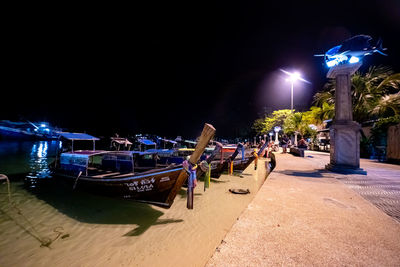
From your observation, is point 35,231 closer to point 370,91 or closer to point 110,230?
point 110,230

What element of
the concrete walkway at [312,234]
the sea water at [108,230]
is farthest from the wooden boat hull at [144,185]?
the concrete walkway at [312,234]

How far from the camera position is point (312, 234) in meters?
3.02

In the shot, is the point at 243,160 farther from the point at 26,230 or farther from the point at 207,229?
the point at 26,230

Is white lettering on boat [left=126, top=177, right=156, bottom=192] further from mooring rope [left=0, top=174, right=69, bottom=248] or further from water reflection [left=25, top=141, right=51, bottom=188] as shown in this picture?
water reflection [left=25, top=141, right=51, bottom=188]

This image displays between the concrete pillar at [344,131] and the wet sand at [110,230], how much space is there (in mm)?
4968

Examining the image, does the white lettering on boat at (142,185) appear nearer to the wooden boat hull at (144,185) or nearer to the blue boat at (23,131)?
the wooden boat hull at (144,185)

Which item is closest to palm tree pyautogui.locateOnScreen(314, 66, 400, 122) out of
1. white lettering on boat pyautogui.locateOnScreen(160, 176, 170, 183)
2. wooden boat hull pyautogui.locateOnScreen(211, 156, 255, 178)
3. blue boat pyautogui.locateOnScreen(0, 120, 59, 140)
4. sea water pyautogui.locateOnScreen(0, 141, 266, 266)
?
wooden boat hull pyautogui.locateOnScreen(211, 156, 255, 178)

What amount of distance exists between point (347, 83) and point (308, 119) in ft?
66.4

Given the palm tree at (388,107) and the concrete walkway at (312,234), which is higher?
the palm tree at (388,107)

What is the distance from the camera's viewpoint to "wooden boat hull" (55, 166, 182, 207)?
19.6ft

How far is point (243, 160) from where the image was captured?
1278cm

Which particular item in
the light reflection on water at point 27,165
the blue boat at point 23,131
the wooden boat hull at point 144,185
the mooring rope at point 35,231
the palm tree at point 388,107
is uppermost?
the palm tree at point 388,107

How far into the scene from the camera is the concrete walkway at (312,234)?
2393mm

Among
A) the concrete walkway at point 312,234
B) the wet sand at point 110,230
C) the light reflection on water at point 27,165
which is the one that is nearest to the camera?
the concrete walkway at point 312,234
